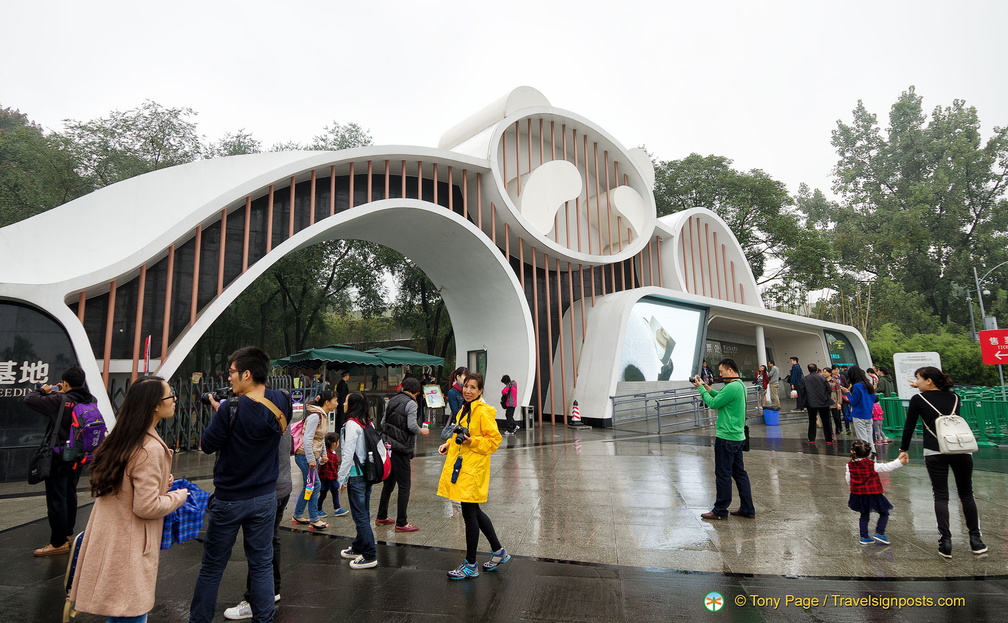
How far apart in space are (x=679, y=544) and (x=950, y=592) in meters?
1.93

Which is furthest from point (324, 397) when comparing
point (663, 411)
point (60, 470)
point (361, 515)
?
point (663, 411)

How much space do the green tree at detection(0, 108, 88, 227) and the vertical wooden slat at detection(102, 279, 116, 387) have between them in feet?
48.2

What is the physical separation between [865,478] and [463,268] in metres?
12.5

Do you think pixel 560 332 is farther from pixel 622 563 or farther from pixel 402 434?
pixel 622 563

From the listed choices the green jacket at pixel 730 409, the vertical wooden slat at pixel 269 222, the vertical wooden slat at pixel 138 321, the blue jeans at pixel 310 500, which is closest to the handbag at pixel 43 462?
A: the blue jeans at pixel 310 500

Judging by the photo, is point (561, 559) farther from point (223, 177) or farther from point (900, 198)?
point (900, 198)

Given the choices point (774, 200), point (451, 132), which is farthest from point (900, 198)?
point (451, 132)

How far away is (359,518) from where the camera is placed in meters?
4.46

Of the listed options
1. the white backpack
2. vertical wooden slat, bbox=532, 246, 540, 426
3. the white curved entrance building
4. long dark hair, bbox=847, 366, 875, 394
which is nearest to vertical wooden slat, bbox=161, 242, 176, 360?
the white curved entrance building

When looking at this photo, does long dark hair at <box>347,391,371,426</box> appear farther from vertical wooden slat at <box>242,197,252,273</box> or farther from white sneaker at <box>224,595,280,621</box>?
vertical wooden slat at <box>242,197,252,273</box>

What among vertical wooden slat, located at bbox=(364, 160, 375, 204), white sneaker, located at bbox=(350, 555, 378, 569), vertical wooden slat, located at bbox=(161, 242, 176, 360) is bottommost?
white sneaker, located at bbox=(350, 555, 378, 569)

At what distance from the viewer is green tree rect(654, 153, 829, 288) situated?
31562mm

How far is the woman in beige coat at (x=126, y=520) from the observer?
2.46 metres

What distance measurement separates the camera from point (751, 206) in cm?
3303
